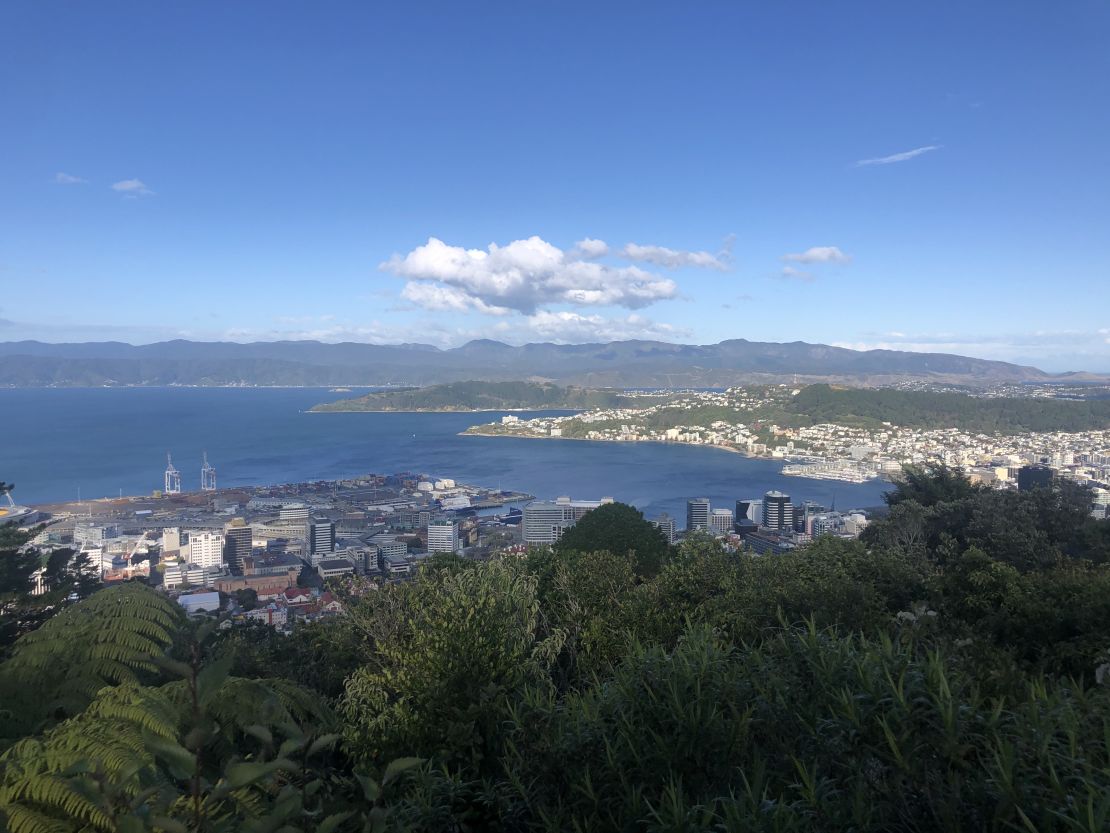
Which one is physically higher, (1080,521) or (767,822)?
(767,822)

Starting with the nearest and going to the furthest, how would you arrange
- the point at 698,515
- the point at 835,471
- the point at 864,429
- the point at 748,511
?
the point at 698,515 < the point at 748,511 < the point at 835,471 < the point at 864,429

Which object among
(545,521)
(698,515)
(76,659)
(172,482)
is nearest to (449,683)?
(76,659)

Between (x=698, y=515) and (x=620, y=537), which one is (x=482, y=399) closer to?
(x=698, y=515)

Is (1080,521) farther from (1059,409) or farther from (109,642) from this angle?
(1059,409)

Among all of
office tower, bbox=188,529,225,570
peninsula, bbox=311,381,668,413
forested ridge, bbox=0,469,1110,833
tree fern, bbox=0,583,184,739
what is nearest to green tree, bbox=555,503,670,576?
forested ridge, bbox=0,469,1110,833

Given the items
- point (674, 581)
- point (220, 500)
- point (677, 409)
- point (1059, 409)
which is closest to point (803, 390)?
point (677, 409)

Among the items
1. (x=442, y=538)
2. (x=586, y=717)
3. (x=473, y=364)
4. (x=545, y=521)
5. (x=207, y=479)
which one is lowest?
(x=207, y=479)
